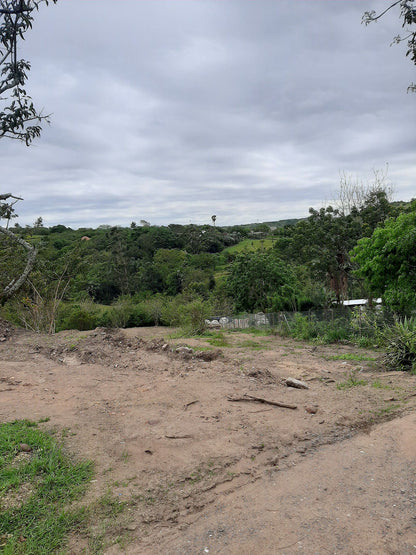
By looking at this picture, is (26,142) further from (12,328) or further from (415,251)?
(415,251)

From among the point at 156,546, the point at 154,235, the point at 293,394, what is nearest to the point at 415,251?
the point at 293,394

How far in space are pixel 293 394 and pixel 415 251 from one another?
8.09m

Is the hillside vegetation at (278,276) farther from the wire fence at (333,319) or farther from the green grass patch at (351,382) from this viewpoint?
the green grass patch at (351,382)

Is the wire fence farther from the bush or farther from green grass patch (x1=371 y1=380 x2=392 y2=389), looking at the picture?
the bush

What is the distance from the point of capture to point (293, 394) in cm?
604

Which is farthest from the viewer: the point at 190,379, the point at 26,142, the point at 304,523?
the point at 190,379

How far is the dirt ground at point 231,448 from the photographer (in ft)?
9.07

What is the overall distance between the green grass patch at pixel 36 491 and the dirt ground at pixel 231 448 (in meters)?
0.14

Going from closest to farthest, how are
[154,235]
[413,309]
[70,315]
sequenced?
[413,309], [70,315], [154,235]

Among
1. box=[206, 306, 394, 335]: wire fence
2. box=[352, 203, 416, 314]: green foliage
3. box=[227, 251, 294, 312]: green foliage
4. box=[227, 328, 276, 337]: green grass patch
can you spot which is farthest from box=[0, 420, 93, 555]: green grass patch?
box=[227, 251, 294, 312]: green foliage

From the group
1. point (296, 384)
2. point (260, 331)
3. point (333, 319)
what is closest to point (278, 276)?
point (260, 331)

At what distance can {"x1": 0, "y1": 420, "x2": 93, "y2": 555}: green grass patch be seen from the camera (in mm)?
2627

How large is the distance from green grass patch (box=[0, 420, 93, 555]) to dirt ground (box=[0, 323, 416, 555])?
14cm

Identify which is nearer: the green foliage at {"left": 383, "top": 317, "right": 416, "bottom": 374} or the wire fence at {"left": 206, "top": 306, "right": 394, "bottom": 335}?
the green foliage at {"left": 383, "top": 317, "right": 416, "bottom": 374}
